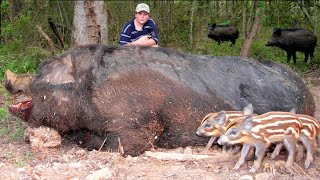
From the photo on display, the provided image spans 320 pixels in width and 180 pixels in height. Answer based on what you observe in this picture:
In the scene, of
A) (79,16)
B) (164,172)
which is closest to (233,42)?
(79,16)

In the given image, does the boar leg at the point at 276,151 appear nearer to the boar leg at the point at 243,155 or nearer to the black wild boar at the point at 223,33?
the boar leg at the point at 243,155

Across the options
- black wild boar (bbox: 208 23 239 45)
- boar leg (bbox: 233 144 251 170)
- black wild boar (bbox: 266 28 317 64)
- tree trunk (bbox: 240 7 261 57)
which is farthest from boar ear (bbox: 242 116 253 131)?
black wild boar (bbox: 208 23 239 45)

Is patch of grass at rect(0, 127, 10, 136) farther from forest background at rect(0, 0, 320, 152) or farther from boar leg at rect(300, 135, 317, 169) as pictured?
boar leg at rect(300, 135, 317, 169)

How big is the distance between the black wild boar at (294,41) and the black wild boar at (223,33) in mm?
2927

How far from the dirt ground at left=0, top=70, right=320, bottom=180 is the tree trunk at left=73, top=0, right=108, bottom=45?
340 cm

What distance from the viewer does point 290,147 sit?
176 inches

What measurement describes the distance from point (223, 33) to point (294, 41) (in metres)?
4.23

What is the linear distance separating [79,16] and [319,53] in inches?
300

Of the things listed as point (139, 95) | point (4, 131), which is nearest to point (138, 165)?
point (139, 95)

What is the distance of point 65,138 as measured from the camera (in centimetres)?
552

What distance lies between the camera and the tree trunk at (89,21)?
8.10 m

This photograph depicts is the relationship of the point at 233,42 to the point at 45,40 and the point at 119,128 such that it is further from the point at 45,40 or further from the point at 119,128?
the point at 119,128

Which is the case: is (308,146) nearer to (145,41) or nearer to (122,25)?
(145,41)

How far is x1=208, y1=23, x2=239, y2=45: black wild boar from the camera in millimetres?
17406
